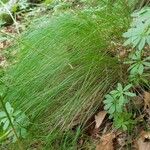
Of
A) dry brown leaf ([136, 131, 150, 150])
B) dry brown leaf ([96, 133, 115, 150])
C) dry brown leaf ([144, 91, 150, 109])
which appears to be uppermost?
dry brown leaf ([144, 91, 150, 109])

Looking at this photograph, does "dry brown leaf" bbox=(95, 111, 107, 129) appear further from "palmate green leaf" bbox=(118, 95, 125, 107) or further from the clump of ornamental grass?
"palmate green leaf" bbox=(118, 95, 125, 107)

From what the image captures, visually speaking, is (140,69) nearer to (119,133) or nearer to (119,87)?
(119,87)

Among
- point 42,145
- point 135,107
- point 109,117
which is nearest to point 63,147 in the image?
point 42,145

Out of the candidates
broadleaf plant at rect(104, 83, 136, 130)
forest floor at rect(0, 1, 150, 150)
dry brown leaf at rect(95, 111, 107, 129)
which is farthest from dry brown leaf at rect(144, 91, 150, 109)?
dry brown leaf at rect(95, 111, 107, 129)

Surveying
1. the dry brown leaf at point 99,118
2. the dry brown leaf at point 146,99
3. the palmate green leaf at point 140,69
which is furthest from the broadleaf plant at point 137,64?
the dry brown leaf at point 99,118

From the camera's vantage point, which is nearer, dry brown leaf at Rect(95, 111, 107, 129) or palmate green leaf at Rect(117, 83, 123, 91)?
palmate green leaf at Rect(117, 83, 123, 91)

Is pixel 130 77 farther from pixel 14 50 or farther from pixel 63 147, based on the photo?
pixel 14 50
